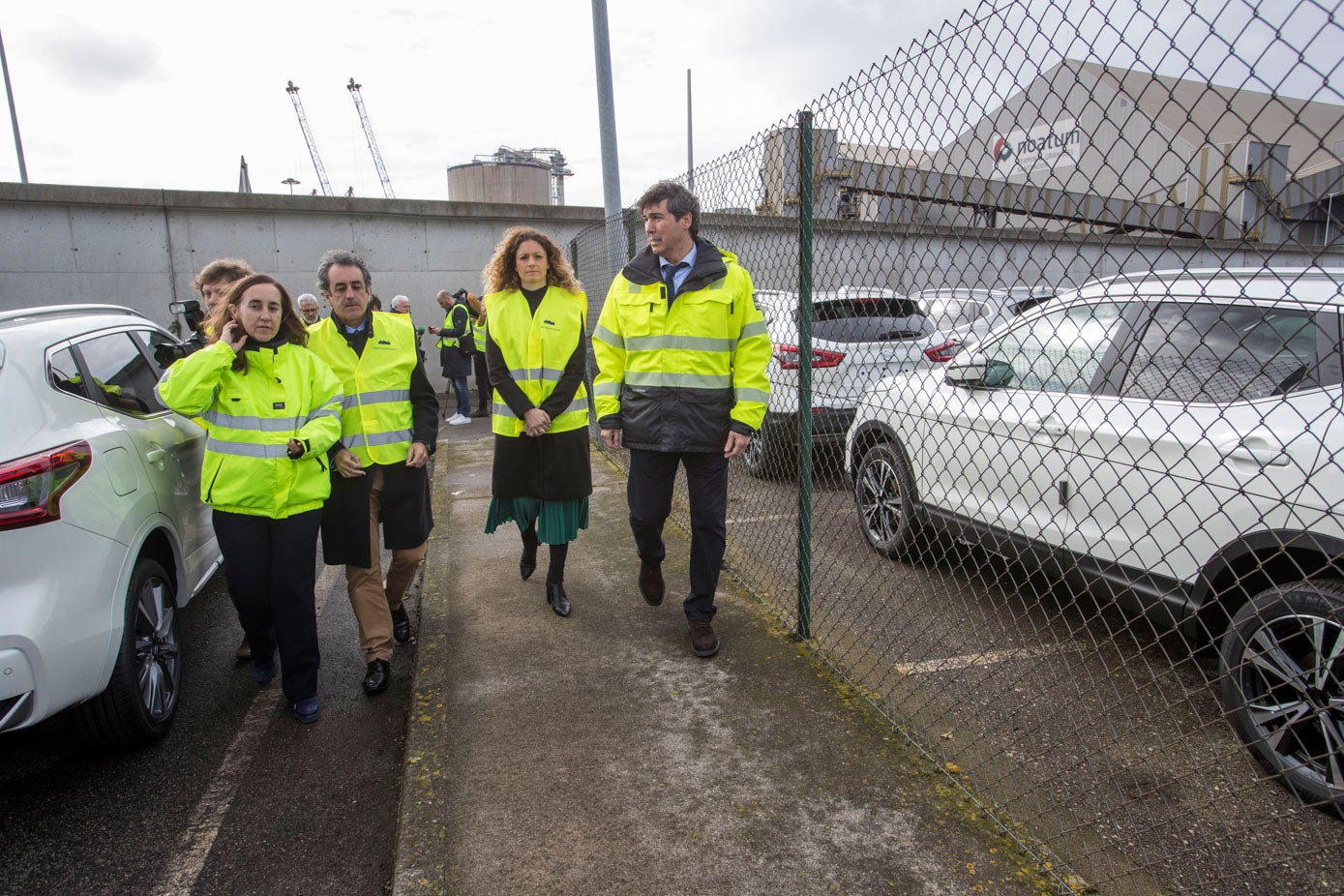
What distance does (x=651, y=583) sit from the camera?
3.98m

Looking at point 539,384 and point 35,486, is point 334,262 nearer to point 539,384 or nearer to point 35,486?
point 539,384

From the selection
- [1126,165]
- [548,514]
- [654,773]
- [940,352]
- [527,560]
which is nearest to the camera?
[1126,165]

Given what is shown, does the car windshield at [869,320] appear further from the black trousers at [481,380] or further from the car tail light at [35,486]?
the black trousers at [481,380]

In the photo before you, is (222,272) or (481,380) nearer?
(222,272)

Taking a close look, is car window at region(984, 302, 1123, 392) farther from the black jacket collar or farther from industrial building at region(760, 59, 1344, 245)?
the black jacket collar

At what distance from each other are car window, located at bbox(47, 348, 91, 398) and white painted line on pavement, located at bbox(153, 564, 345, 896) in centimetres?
150

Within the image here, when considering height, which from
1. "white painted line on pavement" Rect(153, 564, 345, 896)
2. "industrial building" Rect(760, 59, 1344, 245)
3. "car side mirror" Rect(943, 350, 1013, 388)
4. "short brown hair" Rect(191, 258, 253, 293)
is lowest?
"white painted line on pavement" Rect(153, 564, 345, 896)

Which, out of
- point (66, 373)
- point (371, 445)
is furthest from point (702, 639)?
point (66, 373)

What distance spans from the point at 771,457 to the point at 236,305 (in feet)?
15.4

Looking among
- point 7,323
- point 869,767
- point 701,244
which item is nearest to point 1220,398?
point 869,767


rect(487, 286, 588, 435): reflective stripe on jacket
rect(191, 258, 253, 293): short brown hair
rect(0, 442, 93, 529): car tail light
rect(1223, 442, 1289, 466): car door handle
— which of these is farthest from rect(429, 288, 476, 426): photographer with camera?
rect(1223, 442, 1289, 466): car door handle

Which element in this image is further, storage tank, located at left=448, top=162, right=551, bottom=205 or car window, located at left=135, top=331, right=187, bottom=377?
storage tank, located at left=448, top=162, right=551, bottom=205

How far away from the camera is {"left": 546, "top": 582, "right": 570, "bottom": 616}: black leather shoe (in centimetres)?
417

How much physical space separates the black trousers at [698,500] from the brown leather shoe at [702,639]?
3 centimetres
